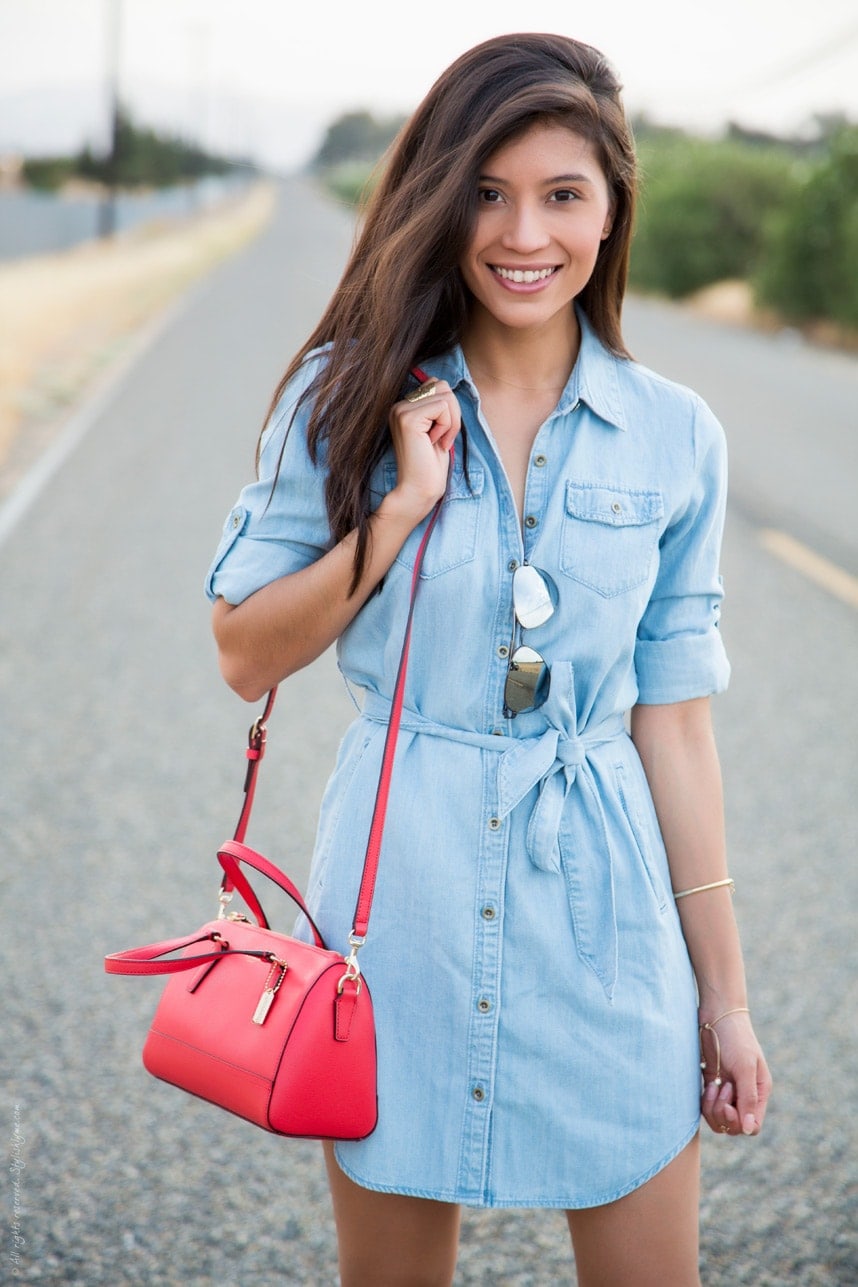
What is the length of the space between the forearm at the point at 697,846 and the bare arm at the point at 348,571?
17.0 inches

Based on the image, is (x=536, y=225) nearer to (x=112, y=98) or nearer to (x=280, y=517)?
(x=280, y=517)

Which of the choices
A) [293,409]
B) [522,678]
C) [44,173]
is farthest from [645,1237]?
[44,173]

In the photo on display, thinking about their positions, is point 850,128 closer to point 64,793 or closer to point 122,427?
point 122,427

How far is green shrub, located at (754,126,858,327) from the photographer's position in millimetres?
19078

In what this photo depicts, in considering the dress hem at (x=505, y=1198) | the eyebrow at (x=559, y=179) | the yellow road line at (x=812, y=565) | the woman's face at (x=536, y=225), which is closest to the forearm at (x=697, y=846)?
the dress hem at (x=505, y=1198)

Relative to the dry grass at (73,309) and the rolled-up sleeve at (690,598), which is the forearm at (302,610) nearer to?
the rolled-up sleeve at (690,598)

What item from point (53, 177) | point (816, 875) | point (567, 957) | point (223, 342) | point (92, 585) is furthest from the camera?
point (53, 177)

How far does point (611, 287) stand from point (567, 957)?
865 millimetres

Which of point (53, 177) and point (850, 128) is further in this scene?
point (53, 177)

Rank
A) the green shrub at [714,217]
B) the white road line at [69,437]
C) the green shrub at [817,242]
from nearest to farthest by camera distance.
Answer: the white road line at [69,437] → the green shrub at [817,242] → the green shrub at [714,217]

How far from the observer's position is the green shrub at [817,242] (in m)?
19.1

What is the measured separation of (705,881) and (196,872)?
94.3 inches

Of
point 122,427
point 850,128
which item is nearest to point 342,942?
point 122,427

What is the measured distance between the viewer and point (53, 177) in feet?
176
